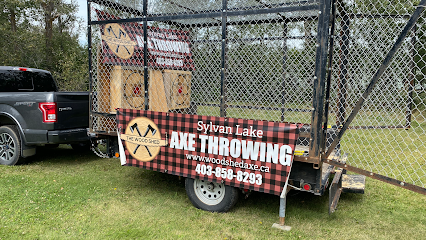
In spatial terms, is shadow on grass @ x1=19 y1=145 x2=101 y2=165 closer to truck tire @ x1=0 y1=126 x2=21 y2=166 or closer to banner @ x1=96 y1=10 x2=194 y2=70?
truck tire @ x1=0 y1=126 x2=21 y2=166

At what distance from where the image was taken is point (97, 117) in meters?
→ 5.15

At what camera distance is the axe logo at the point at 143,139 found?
4.36 metres

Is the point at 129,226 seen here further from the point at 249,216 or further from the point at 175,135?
the point at 249,216

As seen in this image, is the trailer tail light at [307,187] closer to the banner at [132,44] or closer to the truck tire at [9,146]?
the banner at [132,44]

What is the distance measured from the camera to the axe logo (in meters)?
4.36

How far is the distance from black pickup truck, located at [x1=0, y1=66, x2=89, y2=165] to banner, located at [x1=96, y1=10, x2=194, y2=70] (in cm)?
155

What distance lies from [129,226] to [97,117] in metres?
2.13

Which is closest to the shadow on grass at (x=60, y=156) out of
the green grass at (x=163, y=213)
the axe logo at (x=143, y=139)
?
the green grass at (x=163, y=213)

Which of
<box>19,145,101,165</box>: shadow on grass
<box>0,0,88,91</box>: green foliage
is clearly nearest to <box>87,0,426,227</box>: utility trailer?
<box>19,145,101,165</box>: shadow on grass

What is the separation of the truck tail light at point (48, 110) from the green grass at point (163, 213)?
102 centimetres

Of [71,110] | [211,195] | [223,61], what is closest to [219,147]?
[211,195]

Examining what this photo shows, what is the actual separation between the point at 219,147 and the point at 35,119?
13.0 feet

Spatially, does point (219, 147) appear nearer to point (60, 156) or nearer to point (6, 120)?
point (60, 156)

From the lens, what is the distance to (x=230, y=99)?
244 inches
